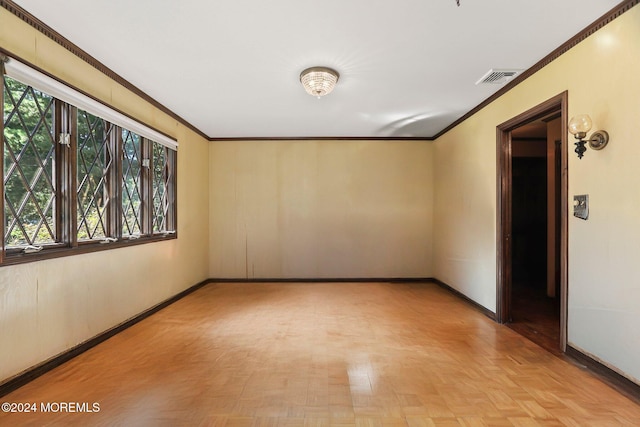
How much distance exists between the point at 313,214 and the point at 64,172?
12.5 ft

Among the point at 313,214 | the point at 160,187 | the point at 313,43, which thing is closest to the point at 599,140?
the point at 313,43

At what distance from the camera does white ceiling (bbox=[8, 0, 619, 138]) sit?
2.23m

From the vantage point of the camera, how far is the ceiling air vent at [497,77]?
319 cm

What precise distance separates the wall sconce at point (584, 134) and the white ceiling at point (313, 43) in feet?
2.34

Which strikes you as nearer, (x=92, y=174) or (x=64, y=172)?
(x=64, y=172)

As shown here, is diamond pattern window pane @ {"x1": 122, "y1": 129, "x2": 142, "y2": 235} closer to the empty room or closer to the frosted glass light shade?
the empty room

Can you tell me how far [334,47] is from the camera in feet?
8.96

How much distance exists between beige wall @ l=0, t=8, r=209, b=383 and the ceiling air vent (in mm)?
3776

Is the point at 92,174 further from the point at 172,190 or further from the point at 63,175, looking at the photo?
the point at 172,190

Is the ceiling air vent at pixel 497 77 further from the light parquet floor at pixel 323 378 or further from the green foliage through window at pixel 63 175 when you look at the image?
the green foliage through window at pixel 63 175

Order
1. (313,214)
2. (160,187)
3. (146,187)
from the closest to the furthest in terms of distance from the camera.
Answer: (146,187) → (160,187) → (313,214)

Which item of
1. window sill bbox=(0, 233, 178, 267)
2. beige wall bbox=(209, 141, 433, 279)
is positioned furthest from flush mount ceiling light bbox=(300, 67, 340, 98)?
beige wall bbox=(209, 141, 433, 279)

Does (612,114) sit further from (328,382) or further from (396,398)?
(328,382)

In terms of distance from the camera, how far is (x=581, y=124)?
7.98ft
